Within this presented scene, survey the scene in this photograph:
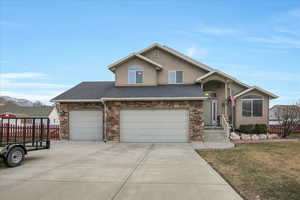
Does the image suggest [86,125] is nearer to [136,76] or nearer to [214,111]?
[136,76]

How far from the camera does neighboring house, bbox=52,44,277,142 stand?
1345cm

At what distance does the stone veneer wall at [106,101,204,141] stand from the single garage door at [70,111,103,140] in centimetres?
129

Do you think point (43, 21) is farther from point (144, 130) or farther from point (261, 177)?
point (261, 177)

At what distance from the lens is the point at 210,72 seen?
51.5 ft

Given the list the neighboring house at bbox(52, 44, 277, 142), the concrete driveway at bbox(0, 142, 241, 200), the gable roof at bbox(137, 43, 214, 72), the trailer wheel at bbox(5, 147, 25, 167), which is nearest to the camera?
the concrete driveway at bbox(0, 142, 241, 200)

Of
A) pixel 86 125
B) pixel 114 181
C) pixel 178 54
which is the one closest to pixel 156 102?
pixel 178 54

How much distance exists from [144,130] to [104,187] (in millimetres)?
8668

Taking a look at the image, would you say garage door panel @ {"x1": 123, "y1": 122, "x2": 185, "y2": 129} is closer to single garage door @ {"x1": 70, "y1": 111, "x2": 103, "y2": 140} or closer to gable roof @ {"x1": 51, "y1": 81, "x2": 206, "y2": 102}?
gable roof @ {"x1": 51, "y1": 81, "x2": 206, "y2": 102}

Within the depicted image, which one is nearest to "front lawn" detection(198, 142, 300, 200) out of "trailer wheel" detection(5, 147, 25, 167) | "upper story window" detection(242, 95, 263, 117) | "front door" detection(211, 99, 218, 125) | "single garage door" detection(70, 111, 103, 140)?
"trailer wheel" detection(5, 147, 25, 167)

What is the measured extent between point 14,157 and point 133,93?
27.5 ft

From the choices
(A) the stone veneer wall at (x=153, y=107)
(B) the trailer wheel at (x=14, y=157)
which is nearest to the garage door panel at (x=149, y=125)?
(A) the stone veneer wall at (x=153, y=107)

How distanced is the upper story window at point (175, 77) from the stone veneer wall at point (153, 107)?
3.81 meters

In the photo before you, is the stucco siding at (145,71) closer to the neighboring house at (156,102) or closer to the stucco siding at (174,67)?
the neighboring house at (156,102)

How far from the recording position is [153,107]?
536 inches
